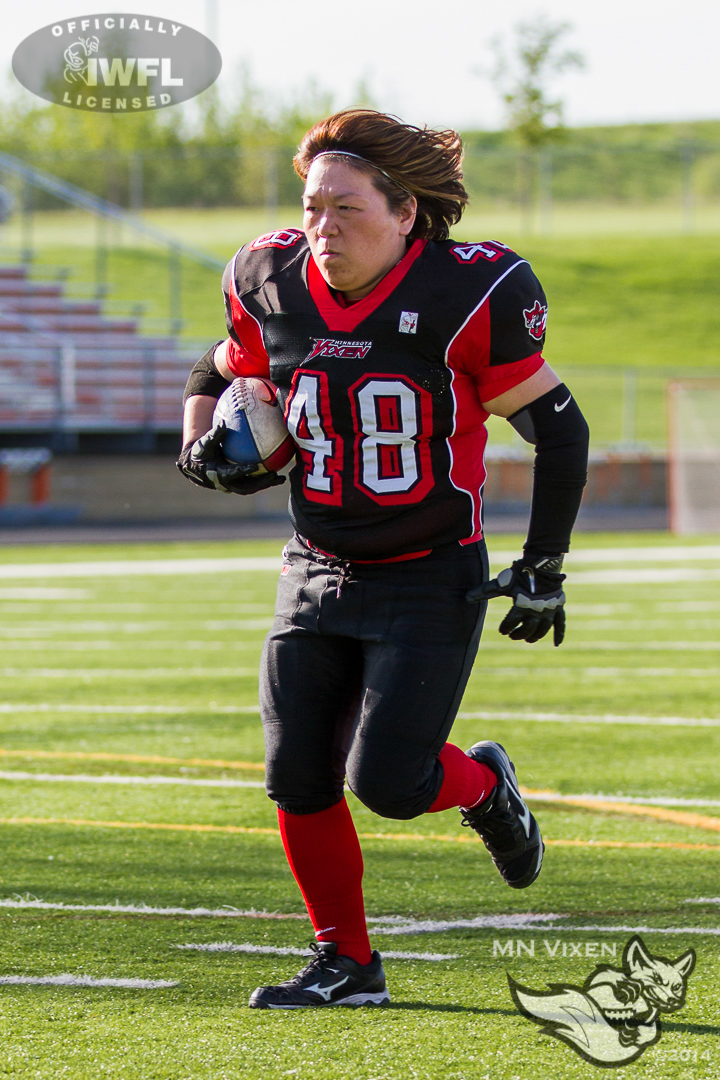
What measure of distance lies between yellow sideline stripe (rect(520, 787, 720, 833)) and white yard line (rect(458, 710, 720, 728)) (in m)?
1.46

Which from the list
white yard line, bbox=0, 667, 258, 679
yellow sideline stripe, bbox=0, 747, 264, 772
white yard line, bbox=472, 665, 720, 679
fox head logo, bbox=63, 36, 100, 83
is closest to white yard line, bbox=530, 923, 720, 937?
yellow sideline stripe, bbox=0, 747, 264, 772

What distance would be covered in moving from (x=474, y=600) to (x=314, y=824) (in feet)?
2.01

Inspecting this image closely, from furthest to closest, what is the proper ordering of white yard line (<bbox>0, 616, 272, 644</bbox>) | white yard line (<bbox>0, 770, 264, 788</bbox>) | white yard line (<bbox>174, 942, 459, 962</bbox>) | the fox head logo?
the fox head logo
white yard line (<bbox>0, 616, 272, 644</bbox>)
white yard line (<bbox>0, 770, 264, 788</bbox>)
white yard line (<bbox>174, 942, 459, 962</bbox>)

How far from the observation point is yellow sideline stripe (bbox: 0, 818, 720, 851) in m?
4.31

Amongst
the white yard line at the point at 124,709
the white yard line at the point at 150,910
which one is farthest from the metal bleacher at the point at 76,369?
the white yard line at the point at 150,910

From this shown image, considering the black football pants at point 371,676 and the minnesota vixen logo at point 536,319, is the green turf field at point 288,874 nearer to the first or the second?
the black football pants at point 371,676

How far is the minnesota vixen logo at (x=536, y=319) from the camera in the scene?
3000 millimetres

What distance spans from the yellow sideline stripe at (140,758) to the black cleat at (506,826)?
6.87 ft

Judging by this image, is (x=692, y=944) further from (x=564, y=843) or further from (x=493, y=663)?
(x=493, y=663)

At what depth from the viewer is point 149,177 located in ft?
106

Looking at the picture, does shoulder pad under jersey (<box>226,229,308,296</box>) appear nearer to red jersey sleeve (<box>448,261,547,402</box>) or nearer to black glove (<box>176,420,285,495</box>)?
black glove (<box>176,420,285,495</box>)

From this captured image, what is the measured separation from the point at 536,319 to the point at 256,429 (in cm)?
67

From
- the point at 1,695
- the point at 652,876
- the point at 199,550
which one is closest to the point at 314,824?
the point at 652,876

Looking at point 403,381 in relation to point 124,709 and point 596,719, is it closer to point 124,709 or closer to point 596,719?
point 596,719
